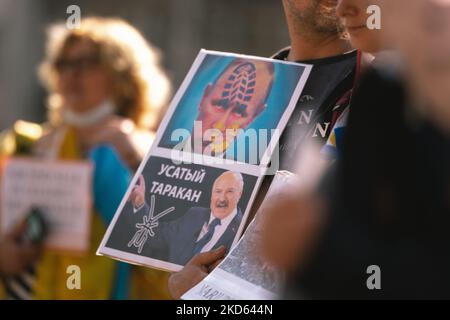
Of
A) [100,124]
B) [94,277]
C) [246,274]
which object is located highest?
[100,124]

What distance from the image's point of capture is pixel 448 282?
1.30 m

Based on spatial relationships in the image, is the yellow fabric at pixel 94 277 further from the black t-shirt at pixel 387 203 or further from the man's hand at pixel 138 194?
the black t-shirt at pixel 387 203

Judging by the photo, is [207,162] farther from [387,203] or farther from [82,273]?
[82,273]

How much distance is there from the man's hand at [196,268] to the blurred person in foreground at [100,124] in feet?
5.81

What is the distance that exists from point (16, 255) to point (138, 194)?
196 centimetres

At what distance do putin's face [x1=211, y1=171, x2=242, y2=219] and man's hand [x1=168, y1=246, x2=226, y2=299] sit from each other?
9 cm

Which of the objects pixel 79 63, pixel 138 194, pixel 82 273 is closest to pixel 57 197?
pixel 82 273

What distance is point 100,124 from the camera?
445cm

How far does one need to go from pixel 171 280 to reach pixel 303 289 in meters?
0.90

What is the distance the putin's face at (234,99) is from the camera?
221cm

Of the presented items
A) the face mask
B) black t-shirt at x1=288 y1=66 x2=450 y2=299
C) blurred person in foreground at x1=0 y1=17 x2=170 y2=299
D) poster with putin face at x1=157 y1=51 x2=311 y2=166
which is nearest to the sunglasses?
blurred person in foreground at x1=0 y1=17 x2=170 y2=299

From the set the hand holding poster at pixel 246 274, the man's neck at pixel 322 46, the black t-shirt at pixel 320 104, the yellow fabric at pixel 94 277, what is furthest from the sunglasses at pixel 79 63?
the hand holding poster at pixel 246 274

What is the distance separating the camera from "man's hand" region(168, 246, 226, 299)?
6.72ft

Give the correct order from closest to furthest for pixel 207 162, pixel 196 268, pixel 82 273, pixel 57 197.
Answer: pixel 196 268 → pixel 207 162 → pixel 82 273 → pixel 57 197
